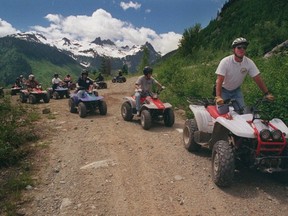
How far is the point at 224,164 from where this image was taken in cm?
677

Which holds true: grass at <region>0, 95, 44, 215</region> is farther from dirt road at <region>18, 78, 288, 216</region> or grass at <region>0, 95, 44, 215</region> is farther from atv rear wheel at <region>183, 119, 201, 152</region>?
atv rear wheel at <region>183, 119, 201, 152</region>

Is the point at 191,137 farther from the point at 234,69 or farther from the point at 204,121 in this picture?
the point at 234,69

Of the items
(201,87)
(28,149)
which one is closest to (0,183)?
(28,149)

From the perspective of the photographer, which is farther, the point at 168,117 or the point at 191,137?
the point at 168,117

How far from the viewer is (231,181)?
22.7 ft

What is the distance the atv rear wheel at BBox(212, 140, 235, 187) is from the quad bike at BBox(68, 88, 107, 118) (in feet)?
30.8

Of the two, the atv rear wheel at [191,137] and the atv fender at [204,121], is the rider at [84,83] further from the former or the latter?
the atv fender at [204,121]

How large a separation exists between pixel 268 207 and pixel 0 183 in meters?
5.82

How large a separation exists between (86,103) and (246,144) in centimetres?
1019

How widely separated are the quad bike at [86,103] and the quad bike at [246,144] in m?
8.52

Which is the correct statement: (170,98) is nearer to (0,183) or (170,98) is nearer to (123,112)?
(123,112)

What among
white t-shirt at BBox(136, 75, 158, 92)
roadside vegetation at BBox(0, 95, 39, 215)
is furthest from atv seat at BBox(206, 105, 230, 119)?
white t-shirt at BBox(136, 75, 158, 92)

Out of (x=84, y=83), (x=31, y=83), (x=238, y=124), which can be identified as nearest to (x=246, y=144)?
(x=238, y=124)

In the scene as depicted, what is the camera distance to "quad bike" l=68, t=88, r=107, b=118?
1552 centimetres
